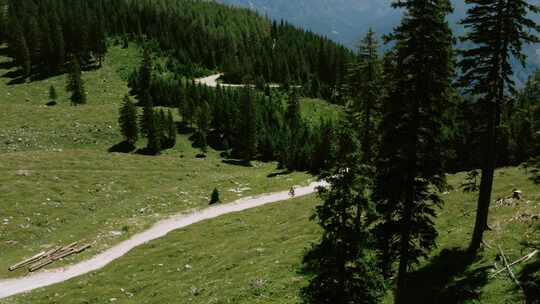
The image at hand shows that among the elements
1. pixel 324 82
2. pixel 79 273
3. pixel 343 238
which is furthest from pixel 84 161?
pixel 324 82

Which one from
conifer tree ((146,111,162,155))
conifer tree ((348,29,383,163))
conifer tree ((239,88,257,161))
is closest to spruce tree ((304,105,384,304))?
conifer tree ((348,29,383,163))

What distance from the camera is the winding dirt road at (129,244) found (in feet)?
117

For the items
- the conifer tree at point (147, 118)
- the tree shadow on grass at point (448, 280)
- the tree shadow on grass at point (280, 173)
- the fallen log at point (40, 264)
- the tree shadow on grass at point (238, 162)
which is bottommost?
Result: the fallen log at point (40, 264)

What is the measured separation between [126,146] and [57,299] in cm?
6074

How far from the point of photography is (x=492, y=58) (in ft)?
75.0

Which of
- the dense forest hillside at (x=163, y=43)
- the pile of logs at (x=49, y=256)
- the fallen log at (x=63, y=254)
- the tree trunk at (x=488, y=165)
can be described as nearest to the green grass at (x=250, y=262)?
the tree trunk at (x=488, y=165)

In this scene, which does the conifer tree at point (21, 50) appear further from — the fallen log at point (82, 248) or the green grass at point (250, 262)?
the green grass at point (250, 262)

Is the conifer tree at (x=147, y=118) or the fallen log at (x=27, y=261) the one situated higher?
the conifer tree at (x=147, y=118)

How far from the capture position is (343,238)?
17.1 m

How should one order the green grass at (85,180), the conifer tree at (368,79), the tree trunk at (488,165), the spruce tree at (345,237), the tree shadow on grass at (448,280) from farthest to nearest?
the green grass at (85,180)
the conifer tree at (368,79)
the tree trunk at (488,165)
the tree shadow on grass at (448,280)
the spruce tree at (345,237)

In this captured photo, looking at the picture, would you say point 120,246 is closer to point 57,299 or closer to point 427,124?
point 57,299

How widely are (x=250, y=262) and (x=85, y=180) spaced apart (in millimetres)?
39525

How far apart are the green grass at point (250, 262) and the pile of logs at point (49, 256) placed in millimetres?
5843

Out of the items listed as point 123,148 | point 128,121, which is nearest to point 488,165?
point 123,148
